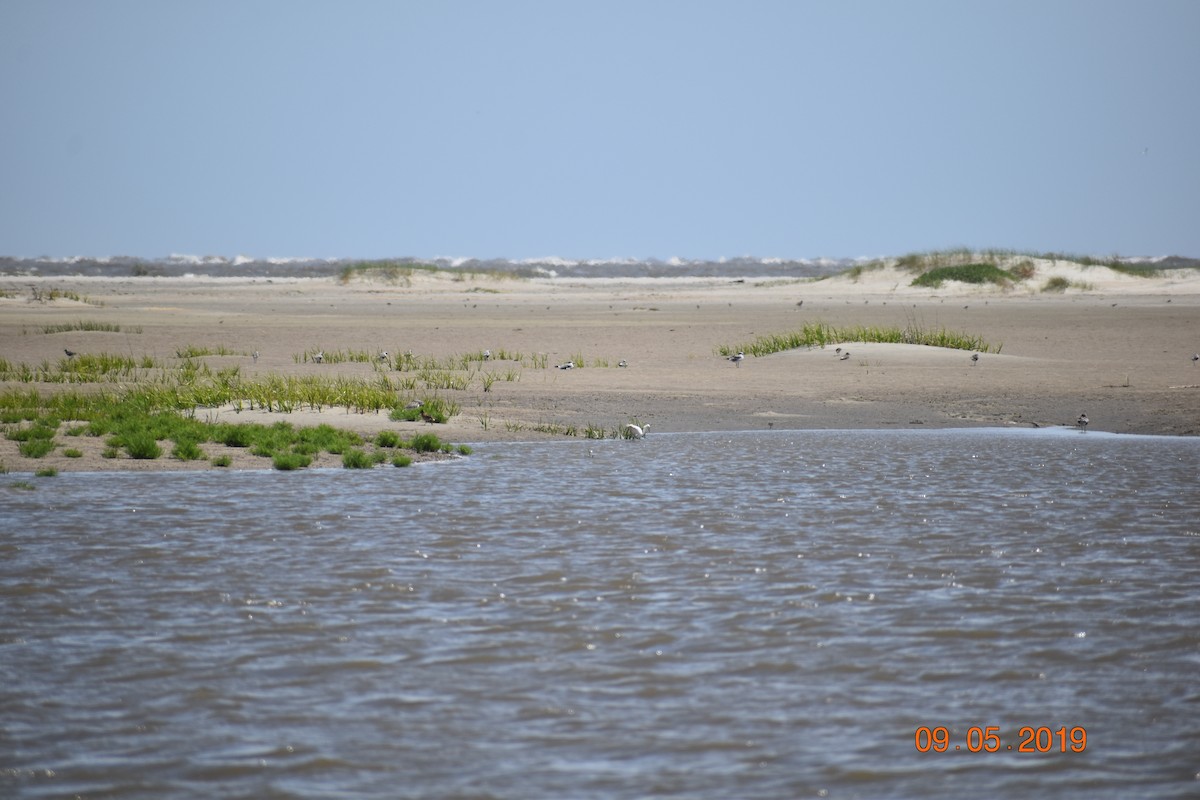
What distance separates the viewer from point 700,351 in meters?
29.7

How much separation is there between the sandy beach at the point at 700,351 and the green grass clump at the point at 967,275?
2.24 ft

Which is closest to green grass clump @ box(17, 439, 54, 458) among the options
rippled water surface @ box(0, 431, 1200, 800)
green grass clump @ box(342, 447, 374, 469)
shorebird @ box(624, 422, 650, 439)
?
rippled water surface @ box(0, 431, 1200, 800)

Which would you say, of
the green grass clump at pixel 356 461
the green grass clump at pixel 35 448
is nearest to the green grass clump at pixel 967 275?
the green grass clump at pixel 356 461

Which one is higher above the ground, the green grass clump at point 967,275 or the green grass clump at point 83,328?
the green grass clump at point 967,275

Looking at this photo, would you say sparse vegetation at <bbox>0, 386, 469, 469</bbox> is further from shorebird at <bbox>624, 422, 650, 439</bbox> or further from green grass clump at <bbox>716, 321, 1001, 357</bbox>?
green grass clump at <bbox>716, 321, 1001, 357</bbox>

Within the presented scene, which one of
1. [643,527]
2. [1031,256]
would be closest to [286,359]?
[643,527]

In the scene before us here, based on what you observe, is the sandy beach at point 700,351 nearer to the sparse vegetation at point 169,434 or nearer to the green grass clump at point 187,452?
the green grass clump at point 187,452

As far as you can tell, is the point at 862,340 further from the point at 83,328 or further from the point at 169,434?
the point at 83,328
